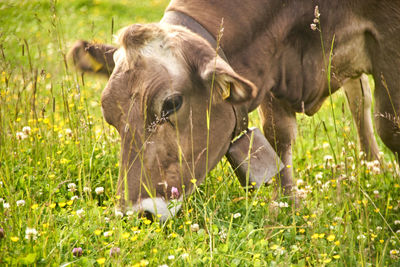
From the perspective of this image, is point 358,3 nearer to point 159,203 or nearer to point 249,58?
point 249,58

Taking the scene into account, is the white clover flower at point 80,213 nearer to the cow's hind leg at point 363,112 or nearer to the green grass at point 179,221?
the green grass at point 179,221

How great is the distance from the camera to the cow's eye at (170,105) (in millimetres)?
3250

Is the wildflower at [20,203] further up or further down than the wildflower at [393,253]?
further up

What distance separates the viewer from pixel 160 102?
3223 mm

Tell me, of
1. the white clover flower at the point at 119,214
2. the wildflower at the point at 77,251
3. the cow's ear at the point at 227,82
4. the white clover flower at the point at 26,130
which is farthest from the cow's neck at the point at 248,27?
the wildflower at the point at 77,251

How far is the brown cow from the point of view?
3242mm

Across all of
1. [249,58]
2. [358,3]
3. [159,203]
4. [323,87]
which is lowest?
[159,203]

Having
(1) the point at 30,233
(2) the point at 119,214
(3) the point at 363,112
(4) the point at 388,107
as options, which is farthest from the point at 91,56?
(3) the point at 363,112

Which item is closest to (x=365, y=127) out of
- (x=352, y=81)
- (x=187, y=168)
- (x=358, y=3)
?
(x=352, y=81)

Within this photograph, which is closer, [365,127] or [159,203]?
[159,203]

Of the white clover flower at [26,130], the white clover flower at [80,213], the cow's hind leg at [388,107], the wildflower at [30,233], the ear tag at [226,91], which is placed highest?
the ear tag at [226,91]

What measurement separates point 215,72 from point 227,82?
0.38 feet

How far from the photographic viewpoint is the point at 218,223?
3.31m

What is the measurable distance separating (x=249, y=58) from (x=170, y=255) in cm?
170
